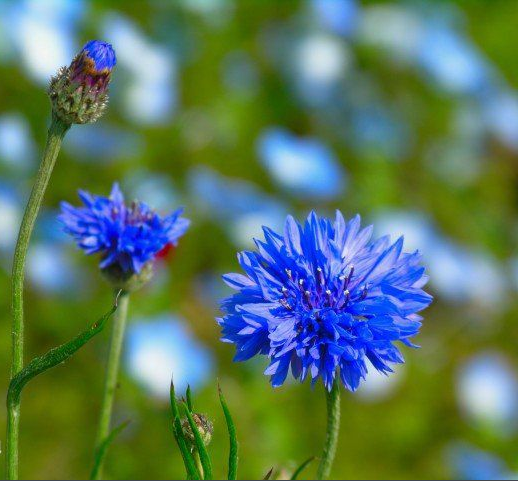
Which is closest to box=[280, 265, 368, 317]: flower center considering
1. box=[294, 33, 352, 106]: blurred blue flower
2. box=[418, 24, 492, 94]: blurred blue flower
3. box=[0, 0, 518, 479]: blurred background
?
box=[0, 0, 518, 479]: blurred background

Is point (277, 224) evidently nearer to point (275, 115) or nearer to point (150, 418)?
point (275, 115)

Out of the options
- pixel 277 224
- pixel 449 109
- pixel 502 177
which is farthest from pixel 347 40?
pixel 277 224

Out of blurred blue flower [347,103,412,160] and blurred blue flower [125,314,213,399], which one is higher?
blurred blue flower [347,103,412,160]

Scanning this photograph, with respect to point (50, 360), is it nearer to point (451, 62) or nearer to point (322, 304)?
point (322, 304)

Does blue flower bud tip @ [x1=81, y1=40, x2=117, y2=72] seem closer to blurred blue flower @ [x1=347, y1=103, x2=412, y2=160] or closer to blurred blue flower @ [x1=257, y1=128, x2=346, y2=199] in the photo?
blurred blue flower @ [x1=257, y1=128, x2=346, y2=199]

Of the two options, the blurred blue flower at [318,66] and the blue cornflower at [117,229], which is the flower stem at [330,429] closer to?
the blue cornflower at [117,229]

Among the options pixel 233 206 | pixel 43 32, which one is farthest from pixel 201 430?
pixel 43 32

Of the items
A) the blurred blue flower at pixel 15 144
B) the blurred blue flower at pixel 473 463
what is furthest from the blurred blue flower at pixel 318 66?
the blurred blue flower at pixel 473 463
